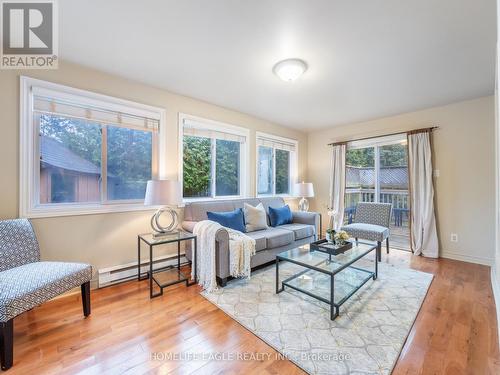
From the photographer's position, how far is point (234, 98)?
332cm

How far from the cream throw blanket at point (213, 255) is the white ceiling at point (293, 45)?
1.81 metres

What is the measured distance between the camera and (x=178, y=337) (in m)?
1.71

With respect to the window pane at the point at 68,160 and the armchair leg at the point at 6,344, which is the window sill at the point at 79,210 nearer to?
the window pane at the point at 68,160

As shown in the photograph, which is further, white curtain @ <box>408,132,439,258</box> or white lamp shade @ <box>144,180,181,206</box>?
white curtain @ <box>408,132,439,258</box>

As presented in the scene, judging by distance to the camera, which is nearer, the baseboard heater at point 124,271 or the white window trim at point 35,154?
the white window trim at point 35,154

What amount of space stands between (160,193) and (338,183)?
3617 mm

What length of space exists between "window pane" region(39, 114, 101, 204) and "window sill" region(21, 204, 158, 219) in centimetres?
14

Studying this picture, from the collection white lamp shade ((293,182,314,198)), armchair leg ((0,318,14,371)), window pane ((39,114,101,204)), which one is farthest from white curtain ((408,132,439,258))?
armchair leg ((0,318,14,371))

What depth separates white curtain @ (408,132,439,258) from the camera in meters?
3.58

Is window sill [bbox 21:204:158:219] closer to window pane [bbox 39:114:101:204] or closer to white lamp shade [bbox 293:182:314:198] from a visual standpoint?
window pane [bbox 39:114:101:204]

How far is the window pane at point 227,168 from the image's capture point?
3.80 meters

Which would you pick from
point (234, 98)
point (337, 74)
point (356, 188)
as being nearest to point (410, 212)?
point (356, 188)

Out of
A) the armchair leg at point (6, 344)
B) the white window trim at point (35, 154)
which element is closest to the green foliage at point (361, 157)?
the white window trim at point (35, 154)

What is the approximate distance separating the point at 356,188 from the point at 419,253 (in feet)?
5.13
